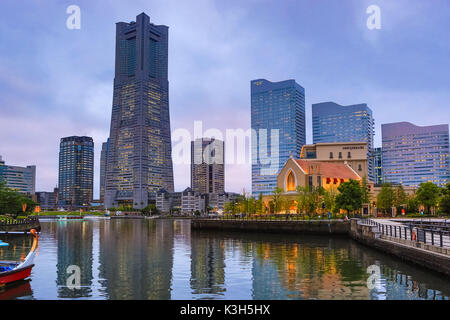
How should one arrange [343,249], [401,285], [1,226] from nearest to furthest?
[401,285], [343,249], [1,226]

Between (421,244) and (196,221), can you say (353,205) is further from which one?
(421,244)

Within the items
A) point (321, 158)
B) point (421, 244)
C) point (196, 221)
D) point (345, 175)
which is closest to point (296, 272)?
point (421, 244)

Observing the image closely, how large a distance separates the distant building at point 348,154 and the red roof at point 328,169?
1256 centimetres

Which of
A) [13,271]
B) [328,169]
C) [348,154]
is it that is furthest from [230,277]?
[348,154]

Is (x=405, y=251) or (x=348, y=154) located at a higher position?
(x=348, y=154)

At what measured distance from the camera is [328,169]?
150 metres

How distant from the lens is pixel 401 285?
31.7 m

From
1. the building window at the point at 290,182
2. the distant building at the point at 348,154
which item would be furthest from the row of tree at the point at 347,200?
the distant building at the point at 348,154

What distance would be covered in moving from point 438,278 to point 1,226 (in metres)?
87.1

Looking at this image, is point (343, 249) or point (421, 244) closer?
point (421, 244)

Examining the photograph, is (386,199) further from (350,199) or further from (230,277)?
(230,277)

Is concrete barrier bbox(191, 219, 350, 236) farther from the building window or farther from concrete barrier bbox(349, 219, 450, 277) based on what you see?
the building window

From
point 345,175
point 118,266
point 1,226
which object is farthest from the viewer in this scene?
point 345,175

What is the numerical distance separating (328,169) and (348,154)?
26720 mm
